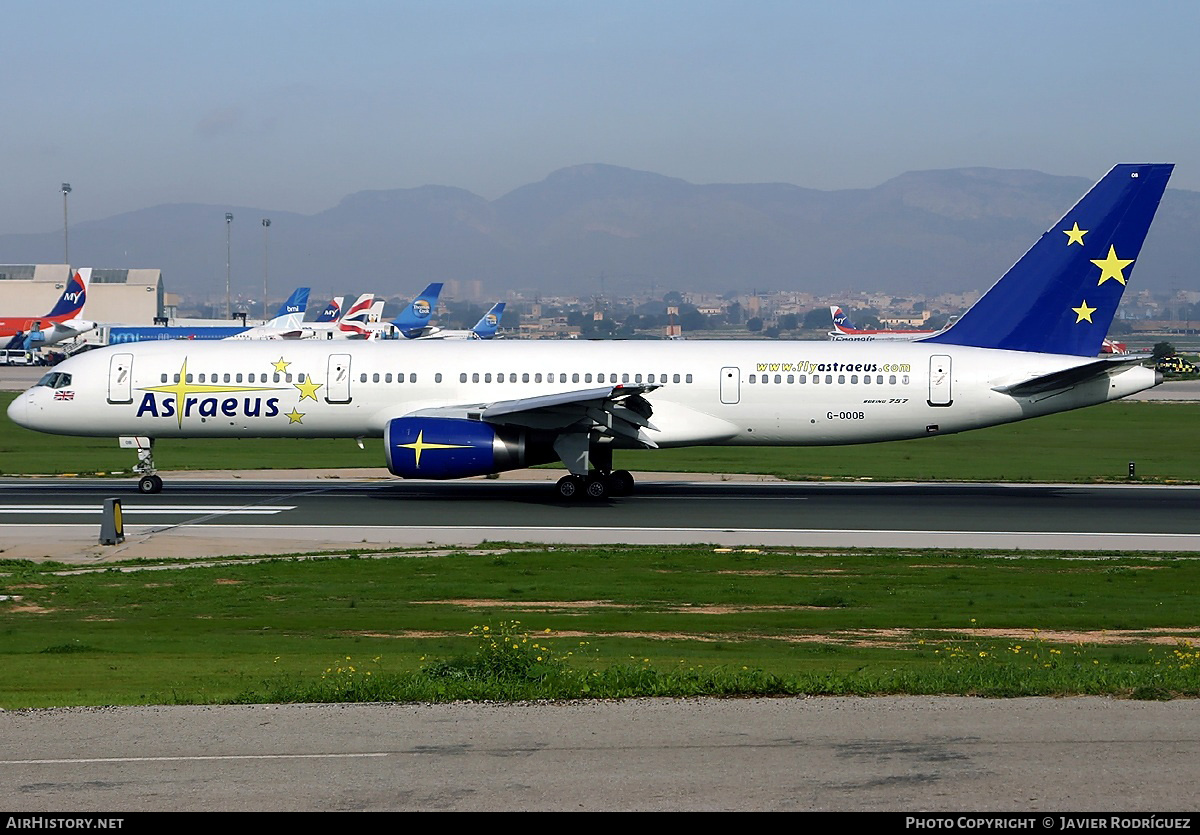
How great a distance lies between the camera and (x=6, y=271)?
195 m

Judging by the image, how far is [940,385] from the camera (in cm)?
3309

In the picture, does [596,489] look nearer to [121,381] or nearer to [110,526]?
[110,526]

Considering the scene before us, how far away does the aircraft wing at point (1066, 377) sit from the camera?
3150 cm

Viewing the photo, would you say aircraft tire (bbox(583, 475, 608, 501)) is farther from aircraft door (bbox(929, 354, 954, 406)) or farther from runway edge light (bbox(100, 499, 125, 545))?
runway edge light (bbox(100, 499, 125, 545))

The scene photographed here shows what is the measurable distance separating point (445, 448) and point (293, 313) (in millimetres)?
114087

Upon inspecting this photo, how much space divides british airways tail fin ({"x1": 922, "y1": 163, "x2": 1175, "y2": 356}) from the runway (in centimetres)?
429

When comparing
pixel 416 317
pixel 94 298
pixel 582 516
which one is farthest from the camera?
pixel 94 298

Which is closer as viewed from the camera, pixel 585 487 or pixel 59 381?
pixel 585 487

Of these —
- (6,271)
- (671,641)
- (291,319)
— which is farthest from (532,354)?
(6,271)

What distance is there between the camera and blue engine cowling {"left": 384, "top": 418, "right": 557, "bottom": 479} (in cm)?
3114

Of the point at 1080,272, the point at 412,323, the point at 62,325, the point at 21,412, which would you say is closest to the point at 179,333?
the point at 62,325

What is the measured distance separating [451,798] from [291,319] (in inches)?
4993

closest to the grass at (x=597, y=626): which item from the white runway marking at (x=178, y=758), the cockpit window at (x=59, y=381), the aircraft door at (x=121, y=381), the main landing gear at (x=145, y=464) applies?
the white runway marking at (x=178, y=758)

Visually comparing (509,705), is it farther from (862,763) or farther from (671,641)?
(671,641)
